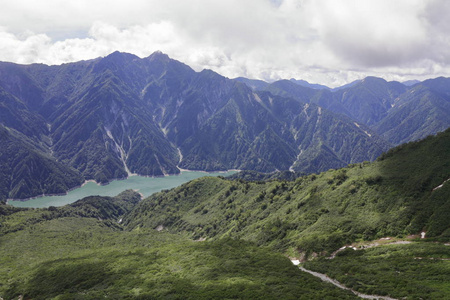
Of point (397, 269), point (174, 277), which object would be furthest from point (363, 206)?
point (174, 277)

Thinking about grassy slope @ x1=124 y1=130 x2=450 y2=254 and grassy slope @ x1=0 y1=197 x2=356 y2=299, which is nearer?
grassy slope @ x1=0 y1=197 x2=356 y2=299

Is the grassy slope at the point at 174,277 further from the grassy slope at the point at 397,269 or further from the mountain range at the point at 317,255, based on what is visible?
the grassy slope at the point at 397,269

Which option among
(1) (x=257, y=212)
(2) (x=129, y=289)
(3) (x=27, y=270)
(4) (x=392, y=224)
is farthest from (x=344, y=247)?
(3) (x=27, y=270)

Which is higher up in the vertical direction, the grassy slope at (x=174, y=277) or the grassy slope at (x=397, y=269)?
the grassy slope at (x=397, y=269)

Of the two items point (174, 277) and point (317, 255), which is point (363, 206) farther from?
point (174, 277)

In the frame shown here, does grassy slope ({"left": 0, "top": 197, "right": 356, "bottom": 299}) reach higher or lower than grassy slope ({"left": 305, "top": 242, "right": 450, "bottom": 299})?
lower

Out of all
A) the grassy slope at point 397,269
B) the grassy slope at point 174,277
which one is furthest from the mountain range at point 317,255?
the grassy slope at point 174,277

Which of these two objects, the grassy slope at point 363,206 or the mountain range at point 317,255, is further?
the grassy slope at point 363,206

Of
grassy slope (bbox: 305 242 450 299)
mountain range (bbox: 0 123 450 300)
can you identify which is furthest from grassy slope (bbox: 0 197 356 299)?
grassy slope (bbox: 305 242 450 299)

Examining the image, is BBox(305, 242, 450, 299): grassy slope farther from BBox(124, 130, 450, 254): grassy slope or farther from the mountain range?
BBox(124, 130, 450, 254): grassy slope

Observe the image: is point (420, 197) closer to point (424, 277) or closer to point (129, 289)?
point (424, 277)

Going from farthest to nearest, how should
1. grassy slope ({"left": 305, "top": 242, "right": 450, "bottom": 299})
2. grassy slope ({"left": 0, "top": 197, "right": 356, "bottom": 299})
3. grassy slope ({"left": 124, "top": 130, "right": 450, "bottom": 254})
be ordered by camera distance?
grassy slope ({"left": 124, "top": 130, "right": 450, "bottom": 254}) < grassy slope ({"left": 0, "top": 197, "right": 356, "bottom": 299}) < grassy slope ({"left": 305, "top": 242, "right": 450, "bottom": 299})
